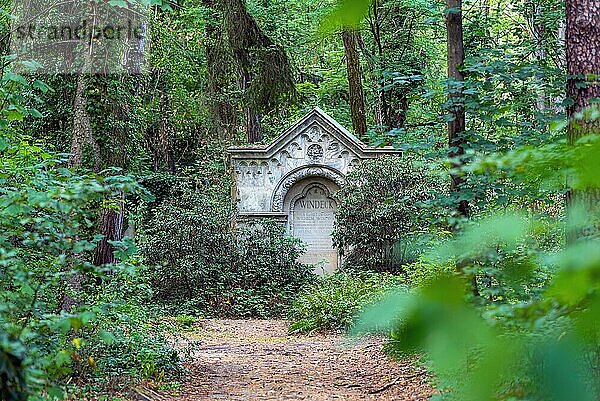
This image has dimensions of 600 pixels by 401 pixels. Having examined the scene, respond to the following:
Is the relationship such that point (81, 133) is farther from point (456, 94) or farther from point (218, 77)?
point (218, 77)

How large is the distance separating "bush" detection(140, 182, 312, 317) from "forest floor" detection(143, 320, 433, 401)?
2435mm

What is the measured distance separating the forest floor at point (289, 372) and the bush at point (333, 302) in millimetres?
294

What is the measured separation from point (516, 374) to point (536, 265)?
34 cm

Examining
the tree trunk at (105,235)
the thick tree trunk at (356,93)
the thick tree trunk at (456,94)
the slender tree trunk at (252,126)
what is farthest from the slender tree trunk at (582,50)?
the slender tree trunk at (252,126)

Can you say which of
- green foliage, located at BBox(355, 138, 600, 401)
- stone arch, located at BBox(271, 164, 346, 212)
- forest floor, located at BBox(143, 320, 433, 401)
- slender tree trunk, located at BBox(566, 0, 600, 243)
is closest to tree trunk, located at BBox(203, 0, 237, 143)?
stone arch, located at BBox(271, 164, 346, 212)

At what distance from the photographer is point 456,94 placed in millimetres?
6160

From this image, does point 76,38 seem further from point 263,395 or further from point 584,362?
point 584,362

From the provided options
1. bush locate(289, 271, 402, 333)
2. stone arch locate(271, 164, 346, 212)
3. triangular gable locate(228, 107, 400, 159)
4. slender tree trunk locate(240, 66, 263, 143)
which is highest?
slender tree trunk locate(240, 66, 263, 143)

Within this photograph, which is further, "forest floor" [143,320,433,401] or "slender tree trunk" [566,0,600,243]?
"forest floor" [143,320,433,401]

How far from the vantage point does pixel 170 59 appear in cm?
1524

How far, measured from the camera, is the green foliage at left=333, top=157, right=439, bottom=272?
1236 centimetres

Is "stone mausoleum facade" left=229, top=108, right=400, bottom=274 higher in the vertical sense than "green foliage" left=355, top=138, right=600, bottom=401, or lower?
higher

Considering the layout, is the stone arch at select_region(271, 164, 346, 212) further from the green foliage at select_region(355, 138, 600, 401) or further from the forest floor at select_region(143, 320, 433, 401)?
the green foliage at select_region(355, 138, 600, 401)

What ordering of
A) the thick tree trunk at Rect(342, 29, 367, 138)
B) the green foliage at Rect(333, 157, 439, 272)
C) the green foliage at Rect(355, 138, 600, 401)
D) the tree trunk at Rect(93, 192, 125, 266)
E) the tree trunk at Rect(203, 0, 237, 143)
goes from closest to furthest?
the green foliage at Rect(355, 138, 600, 401) → the tree trunk at Rect(93, 192, 125, 266) → the green foliage at Rect(333, 157, 439, 272) → the tree trunk at Rect(203, 0, 237, 143) → the thick tree trunk at Rect(342, 29, 367, 138)
